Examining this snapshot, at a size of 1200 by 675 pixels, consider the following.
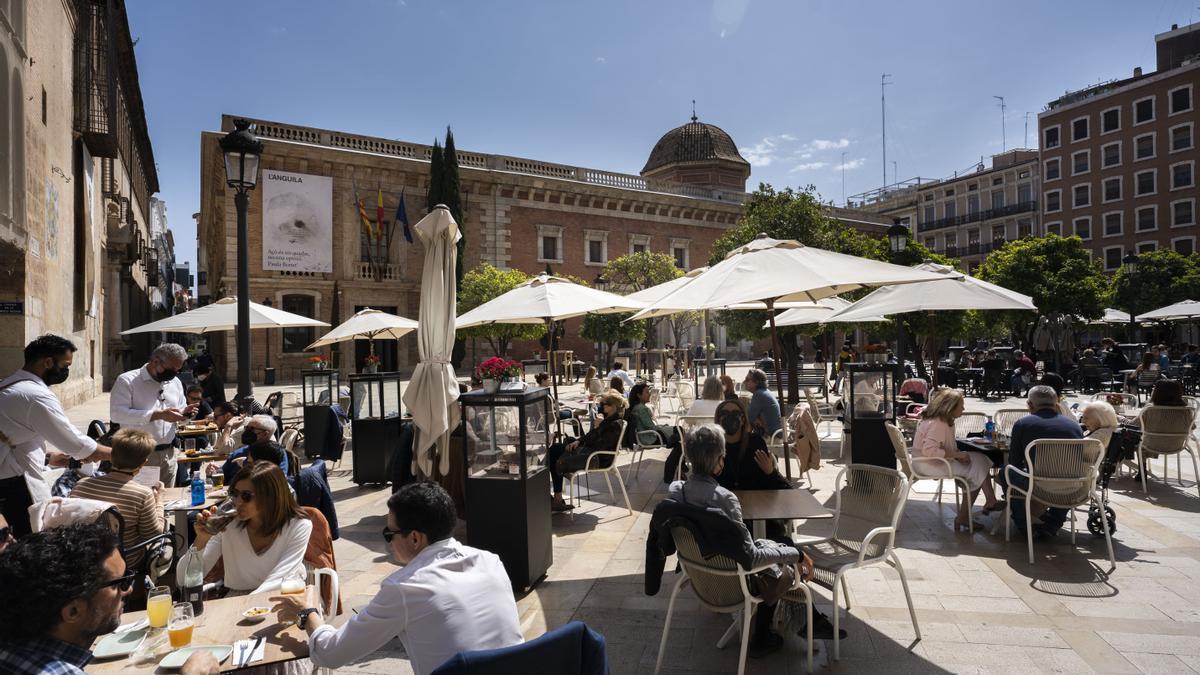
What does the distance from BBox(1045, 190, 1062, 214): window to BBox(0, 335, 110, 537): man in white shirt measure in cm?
5544

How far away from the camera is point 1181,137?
3934 centimetres

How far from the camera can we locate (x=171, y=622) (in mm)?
2258

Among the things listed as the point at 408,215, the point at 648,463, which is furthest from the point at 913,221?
the point at 648,463

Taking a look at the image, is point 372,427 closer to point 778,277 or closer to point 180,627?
point 778,277

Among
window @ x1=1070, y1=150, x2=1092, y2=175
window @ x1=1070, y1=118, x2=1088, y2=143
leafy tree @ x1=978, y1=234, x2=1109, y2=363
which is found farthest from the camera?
window @ x1=1070, y1=118, x2=1088, y2=143

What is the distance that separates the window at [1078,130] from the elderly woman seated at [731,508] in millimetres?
53430

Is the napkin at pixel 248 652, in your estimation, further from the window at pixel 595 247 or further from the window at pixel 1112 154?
the window at pixel 1112 154

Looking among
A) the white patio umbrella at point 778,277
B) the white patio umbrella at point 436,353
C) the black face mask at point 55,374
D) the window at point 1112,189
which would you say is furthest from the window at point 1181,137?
the black face mask at point 55,374

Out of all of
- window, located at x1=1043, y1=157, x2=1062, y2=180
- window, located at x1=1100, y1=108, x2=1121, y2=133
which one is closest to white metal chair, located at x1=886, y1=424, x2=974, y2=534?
window, located at x1=1100, y1=108, x2=1121, y2=133

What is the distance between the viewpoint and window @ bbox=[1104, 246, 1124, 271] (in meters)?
42.9

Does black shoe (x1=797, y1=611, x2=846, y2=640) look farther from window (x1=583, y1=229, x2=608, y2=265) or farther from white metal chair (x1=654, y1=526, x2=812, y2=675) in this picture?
window (x1=583, y1=229, x2=608, y2=265)

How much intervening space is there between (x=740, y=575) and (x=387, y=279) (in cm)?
2697

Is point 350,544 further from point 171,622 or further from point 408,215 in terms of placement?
point 408,215

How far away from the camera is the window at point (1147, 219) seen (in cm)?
4103
